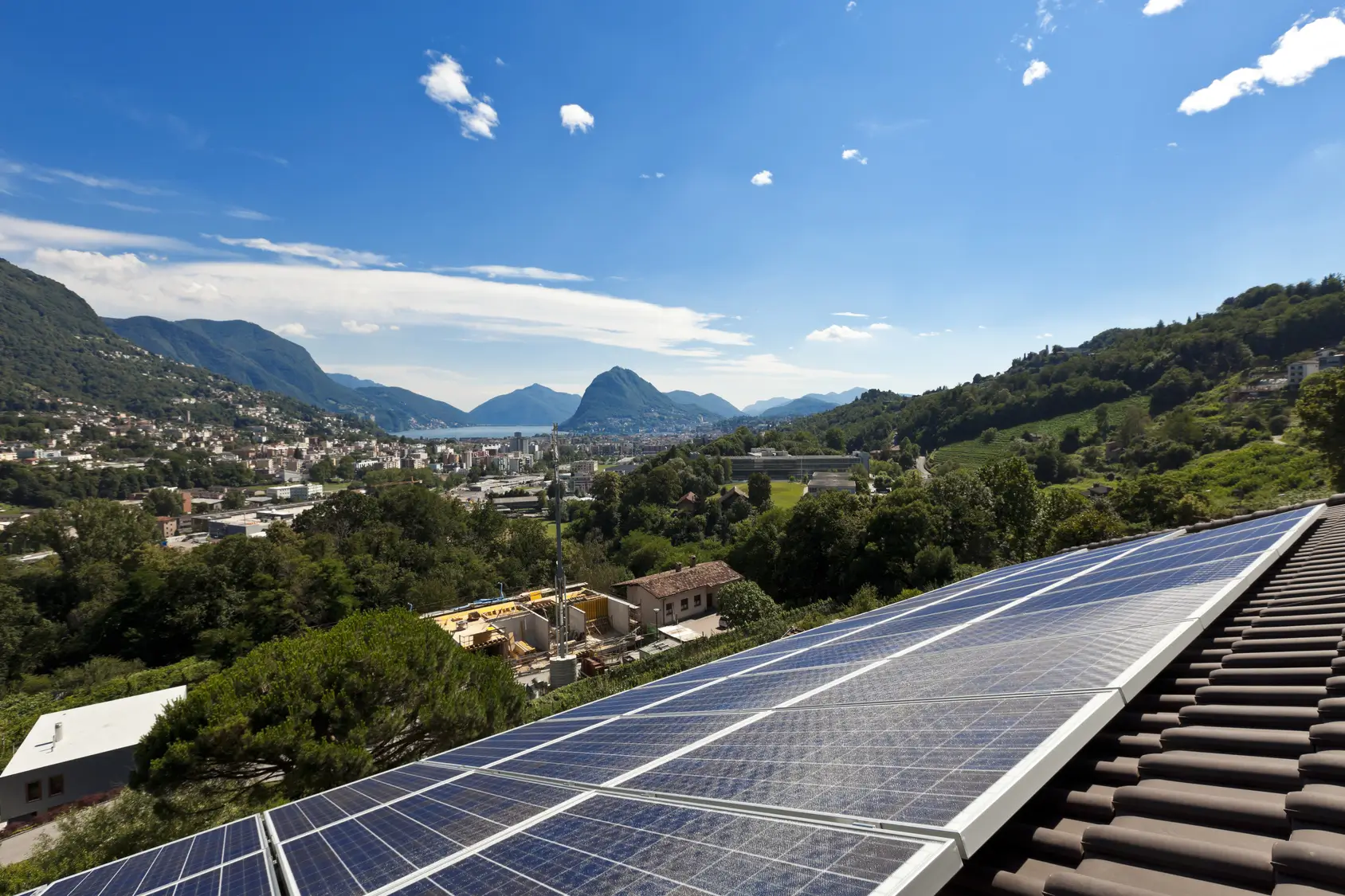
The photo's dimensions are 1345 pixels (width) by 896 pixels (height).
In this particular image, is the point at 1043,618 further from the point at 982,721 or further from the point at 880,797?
the point at 880,797

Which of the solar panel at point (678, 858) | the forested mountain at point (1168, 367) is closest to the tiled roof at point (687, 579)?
the solar panel at point (678, 858)

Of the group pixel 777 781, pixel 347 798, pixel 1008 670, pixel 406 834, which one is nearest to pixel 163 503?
pixel 347 798

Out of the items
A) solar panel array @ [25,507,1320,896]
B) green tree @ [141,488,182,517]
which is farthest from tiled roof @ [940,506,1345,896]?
green tree @ [141,488,182,517]

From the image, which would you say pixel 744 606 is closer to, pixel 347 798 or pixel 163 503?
pixel 347 798

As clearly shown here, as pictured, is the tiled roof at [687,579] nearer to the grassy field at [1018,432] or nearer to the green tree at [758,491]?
the green tree at [758,491]

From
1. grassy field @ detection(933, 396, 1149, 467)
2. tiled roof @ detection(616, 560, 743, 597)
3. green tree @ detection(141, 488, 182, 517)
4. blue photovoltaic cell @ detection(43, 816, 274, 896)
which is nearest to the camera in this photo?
blue photovoltaic cell @ detection(43, 816, 274, 896)

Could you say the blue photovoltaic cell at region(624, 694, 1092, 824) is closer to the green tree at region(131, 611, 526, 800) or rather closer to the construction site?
the green tree at region(131, 611, 526, 800)
